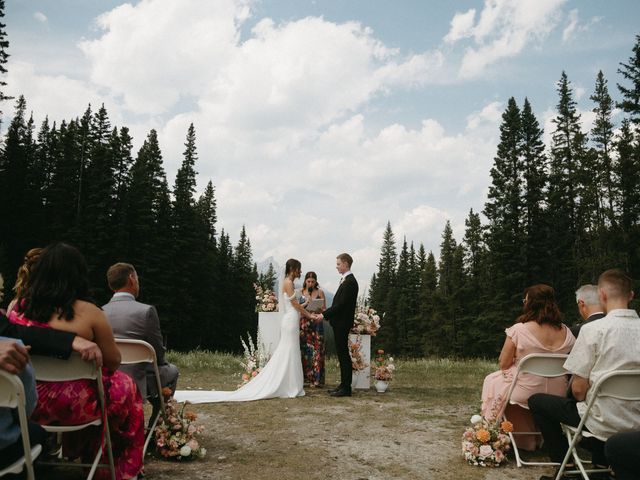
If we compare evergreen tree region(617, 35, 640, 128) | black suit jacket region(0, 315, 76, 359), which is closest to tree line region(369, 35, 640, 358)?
evergreen tree region(617, 35, 640, 128)

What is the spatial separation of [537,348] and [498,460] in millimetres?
1188

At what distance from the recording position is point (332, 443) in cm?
580

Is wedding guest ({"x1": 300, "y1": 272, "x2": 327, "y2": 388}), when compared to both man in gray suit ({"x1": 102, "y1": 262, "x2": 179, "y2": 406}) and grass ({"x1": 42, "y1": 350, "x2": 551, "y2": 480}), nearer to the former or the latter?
grass ({"x1": 42, "y1": 350, "x2": 551, "y2": 480})

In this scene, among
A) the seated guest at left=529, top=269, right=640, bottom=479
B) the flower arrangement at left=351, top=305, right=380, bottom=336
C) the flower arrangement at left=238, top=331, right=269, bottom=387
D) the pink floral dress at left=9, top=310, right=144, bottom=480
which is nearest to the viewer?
the pink floral dress at left=9, top=310, right=144, bottom=480

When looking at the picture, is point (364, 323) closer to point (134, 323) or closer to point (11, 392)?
point (134, 323)

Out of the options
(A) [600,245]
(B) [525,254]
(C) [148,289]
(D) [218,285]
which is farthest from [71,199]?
(A) [600,245]

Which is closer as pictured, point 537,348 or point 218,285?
point 537,348

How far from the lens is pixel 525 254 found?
3775cm

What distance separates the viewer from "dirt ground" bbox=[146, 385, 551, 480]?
4.72 m

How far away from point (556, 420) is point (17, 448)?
13.6ft

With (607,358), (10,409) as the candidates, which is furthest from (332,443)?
(10,409)

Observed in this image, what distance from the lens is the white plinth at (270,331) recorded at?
10188mm

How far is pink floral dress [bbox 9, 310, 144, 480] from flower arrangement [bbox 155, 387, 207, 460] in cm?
83

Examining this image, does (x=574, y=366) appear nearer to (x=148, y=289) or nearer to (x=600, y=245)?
(x=600, y=245)
